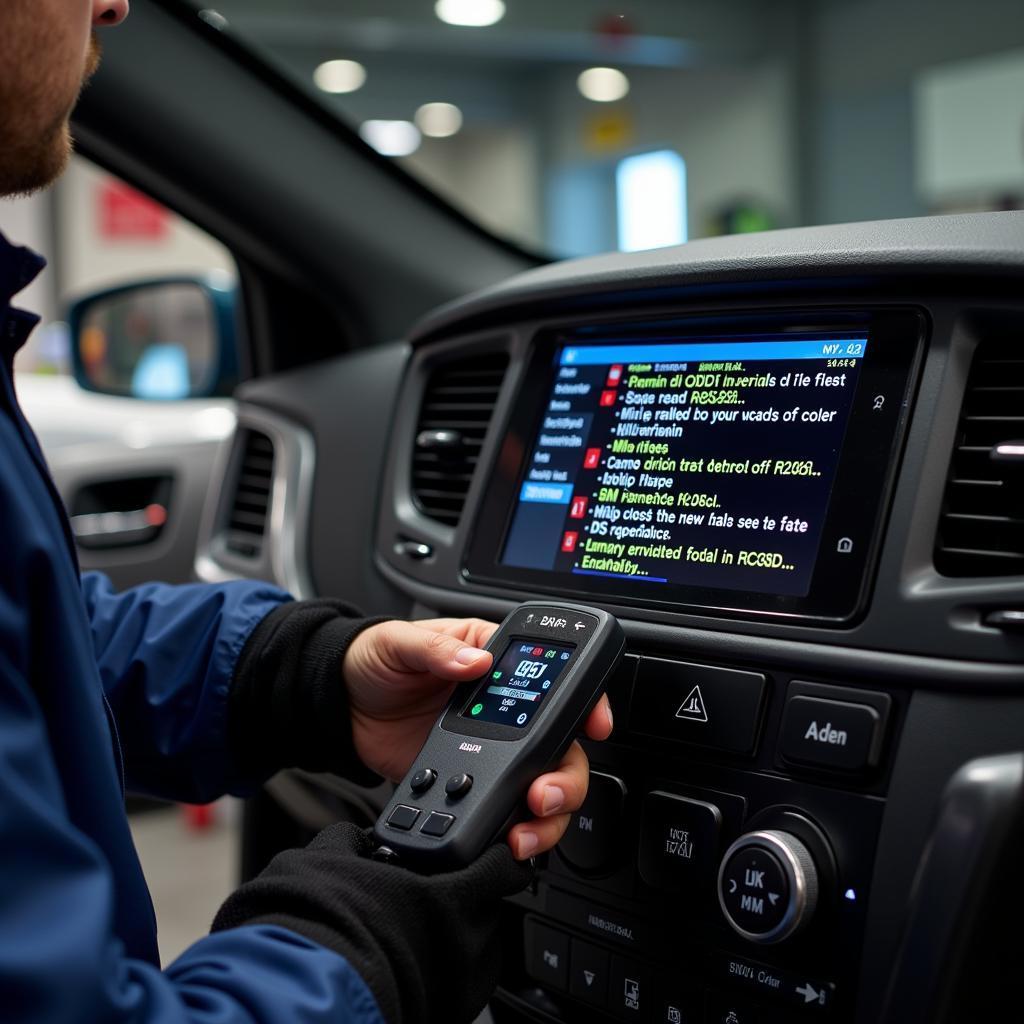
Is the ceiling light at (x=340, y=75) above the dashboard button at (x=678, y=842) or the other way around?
above

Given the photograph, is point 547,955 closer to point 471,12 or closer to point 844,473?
point 844,473

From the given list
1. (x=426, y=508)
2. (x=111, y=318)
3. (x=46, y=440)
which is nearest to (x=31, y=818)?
(x=426, y=508)

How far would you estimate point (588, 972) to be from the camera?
0.83 meters

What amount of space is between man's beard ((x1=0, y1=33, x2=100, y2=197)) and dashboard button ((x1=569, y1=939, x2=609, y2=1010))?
0.59 m

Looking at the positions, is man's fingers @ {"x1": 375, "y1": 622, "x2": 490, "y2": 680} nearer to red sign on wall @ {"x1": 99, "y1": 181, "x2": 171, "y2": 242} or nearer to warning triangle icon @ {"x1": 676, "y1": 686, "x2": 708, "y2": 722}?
warning triangle icon @ {"x1": 676, "y1": 686, "x2": 708, "y2": 722}

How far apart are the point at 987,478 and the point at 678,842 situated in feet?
0.95

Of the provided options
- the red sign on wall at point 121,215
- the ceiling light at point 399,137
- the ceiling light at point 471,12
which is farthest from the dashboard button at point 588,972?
the ceiling light at point 399,137

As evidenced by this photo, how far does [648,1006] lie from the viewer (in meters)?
0.79

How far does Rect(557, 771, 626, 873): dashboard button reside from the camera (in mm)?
810

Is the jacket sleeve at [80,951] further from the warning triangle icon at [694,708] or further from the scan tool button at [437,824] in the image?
the warning triangle icon at [694,708]

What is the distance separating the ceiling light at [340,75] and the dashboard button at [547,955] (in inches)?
303

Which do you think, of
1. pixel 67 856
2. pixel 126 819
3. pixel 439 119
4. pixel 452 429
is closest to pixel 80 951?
pixel 67 856

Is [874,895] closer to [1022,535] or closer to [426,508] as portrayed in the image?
[1022,535]

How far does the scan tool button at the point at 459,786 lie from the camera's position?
2.27 ft
